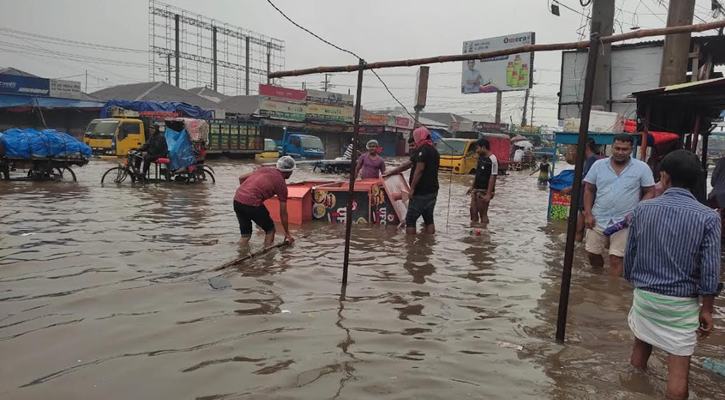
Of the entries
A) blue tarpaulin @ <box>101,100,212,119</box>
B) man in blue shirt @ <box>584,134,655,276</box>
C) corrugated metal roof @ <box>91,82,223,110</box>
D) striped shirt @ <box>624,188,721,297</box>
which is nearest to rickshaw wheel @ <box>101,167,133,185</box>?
man in blue shirt @ <box>584,134,655,276</box>

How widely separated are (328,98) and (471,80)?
11.9m

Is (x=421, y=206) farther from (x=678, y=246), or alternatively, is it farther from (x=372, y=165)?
(x=678, y=246)

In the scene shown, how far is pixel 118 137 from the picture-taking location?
22281 mm

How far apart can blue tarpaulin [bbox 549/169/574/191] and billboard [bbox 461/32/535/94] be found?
84.6 feet

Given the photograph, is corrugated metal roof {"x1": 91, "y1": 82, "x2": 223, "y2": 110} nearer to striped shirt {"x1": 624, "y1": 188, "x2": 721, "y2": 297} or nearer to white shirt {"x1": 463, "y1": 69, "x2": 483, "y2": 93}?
white shirt {"x1": 463, "y1": 69, "x2": 483, "y2": 93}

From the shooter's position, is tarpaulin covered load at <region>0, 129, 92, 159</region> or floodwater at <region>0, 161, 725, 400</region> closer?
floodwater at <region>0, 161, 725, 400</region>

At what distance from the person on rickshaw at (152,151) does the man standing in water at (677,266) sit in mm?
13578

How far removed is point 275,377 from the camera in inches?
122

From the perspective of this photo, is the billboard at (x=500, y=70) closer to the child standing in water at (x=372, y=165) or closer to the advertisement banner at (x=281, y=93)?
the advertisement banner at (x=281, y=93)

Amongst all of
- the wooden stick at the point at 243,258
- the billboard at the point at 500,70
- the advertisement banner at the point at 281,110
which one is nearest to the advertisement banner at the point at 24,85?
the advertisement banner at the point at 281,110

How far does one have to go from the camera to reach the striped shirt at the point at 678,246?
2.76 meters

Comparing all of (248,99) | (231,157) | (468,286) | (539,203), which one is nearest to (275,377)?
(468,286)

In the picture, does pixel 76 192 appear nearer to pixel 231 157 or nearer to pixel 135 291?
pixel 135 291

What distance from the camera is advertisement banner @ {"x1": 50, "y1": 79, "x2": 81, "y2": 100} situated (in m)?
29.0
